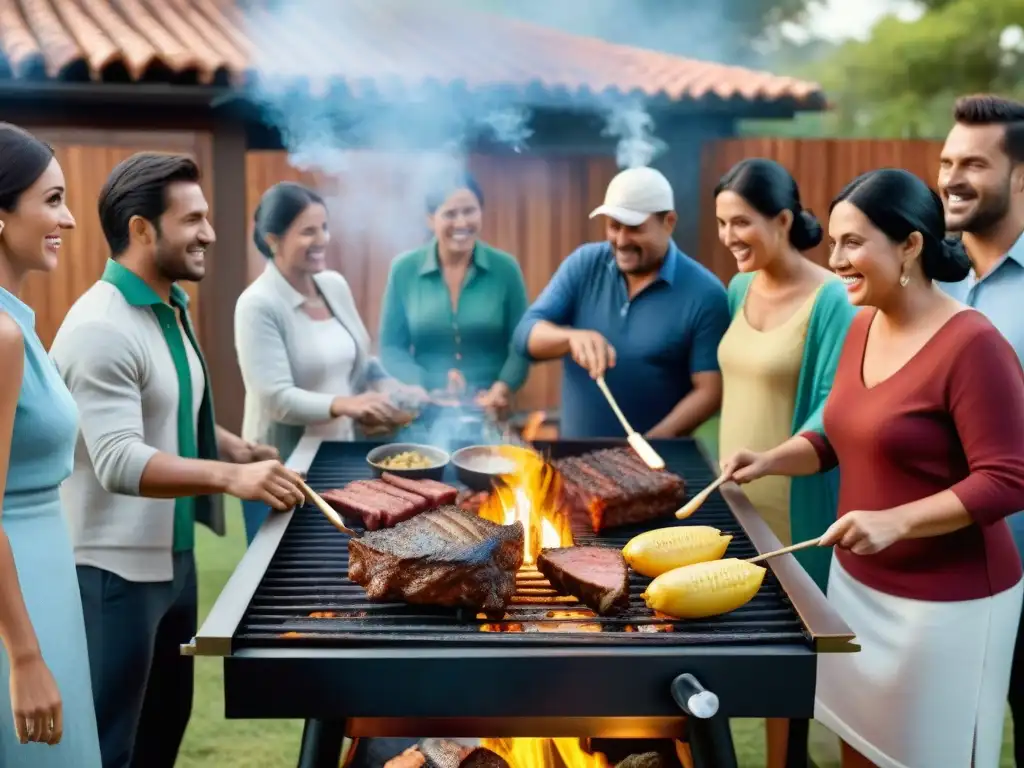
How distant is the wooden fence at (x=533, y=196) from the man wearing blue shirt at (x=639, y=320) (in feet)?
18.5

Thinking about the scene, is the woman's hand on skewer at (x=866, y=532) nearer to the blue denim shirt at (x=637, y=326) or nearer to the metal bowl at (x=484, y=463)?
the metal bowl at (x=484, y=463)

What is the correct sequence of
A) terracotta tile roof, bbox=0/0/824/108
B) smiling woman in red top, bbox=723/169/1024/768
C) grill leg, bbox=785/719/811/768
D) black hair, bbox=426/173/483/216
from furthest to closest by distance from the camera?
terracotta tile roof, bbox=0/0/824/108, black hair, bbox=426/173/483/216, grill leg, bbox=785/719/811/768, smiling woman in red top, bbox=723/169/1024/768

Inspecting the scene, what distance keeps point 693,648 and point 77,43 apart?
28.4ft

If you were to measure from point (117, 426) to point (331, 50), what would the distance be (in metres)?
7.99

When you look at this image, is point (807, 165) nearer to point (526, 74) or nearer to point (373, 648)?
point (526, 74)

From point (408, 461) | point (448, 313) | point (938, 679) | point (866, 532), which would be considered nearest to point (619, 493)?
point (866, 532)

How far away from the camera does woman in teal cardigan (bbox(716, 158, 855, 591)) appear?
4184mm

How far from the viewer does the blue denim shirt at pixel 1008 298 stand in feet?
12.7

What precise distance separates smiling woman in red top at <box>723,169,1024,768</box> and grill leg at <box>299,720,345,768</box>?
5.64ft

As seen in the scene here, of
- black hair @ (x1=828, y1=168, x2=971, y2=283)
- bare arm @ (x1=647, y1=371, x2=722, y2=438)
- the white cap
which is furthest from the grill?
the white cap

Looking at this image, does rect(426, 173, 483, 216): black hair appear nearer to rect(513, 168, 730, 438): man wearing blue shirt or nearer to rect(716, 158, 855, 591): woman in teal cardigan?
rect(513, 168, 730, 438): man wearing blue shirt

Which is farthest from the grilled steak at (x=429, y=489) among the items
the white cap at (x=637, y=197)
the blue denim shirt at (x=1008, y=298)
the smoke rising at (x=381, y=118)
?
the smoke rising at (x=381, y=118)

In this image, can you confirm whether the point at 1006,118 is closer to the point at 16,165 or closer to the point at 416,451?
the point at 416,451

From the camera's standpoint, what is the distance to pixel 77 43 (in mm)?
8938
